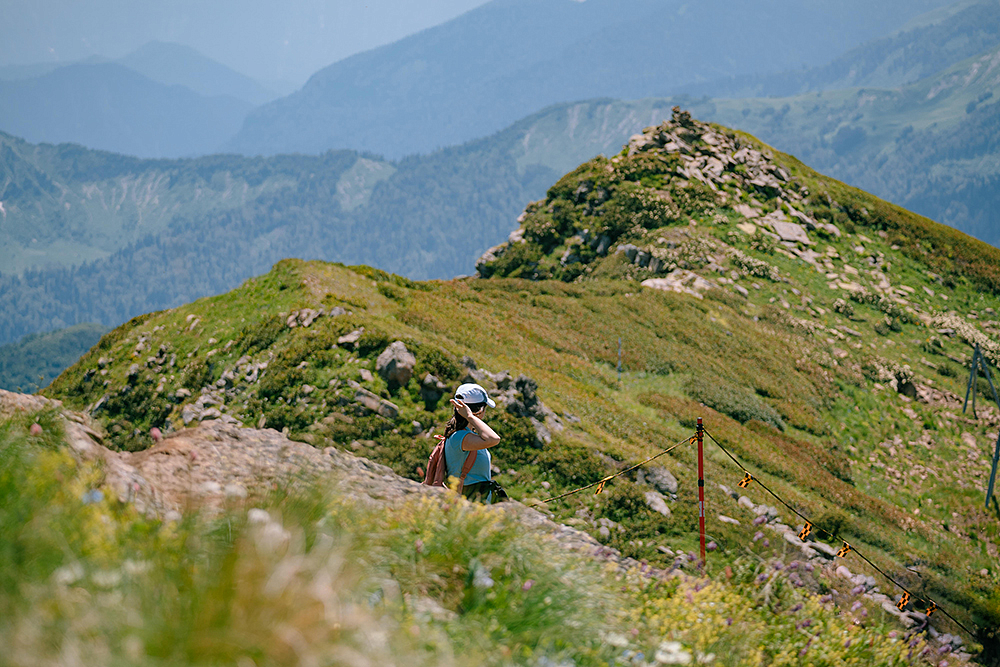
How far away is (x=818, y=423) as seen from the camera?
2308 centimetres

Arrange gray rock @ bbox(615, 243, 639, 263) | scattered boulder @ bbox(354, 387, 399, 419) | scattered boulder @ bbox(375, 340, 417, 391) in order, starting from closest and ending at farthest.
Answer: scattered boulder @ bbox(354, 387, 399, 419), scattered boulder @ bbox(375, 340, 417, 391), gray rock @ bbox(615, 243, 639, 263)

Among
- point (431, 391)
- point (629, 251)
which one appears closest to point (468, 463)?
point (431, 391)

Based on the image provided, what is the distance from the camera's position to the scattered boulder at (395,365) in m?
14.7

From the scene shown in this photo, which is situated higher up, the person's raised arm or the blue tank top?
the person's raised arm

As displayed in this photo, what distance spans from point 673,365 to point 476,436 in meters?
18.7

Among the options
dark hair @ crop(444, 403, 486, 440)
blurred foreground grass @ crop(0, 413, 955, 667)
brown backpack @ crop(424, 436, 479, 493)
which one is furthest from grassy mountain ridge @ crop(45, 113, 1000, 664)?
dark hair @ crop(444, 403, 486, 440)

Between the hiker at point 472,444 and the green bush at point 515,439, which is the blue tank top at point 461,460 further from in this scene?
the green bush at point 515,439

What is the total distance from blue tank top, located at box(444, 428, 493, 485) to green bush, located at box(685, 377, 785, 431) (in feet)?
54.7

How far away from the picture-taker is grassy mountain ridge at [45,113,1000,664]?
13555mm

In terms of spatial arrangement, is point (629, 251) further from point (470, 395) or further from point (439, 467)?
point (439, 467)

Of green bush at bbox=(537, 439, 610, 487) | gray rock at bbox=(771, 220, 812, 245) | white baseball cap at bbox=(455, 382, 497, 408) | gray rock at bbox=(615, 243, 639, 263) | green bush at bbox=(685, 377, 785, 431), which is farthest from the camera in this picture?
gray rock at bbox=(771, 220, 812, 245)

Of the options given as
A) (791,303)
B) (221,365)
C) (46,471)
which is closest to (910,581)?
(46,471)

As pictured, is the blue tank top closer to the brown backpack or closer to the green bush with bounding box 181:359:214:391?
the brown backpack

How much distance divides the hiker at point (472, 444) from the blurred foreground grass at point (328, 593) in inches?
54.0
